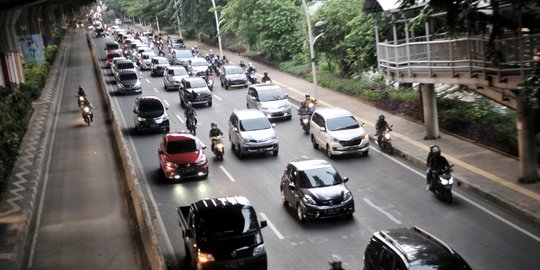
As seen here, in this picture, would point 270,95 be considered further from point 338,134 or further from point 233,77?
point 233,77

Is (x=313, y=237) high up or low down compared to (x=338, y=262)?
down

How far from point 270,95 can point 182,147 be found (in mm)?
11381

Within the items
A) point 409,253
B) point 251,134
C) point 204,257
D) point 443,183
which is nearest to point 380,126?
point 251,134

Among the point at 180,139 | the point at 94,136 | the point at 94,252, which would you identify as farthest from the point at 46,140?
the point at 94,252

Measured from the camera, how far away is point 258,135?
27453 millimetres

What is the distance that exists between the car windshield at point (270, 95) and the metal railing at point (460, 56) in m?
7.40

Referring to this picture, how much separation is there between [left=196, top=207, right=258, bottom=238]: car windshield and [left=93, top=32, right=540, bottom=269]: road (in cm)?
132

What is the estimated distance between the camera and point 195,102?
3988 cm

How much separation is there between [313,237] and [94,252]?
5740mm

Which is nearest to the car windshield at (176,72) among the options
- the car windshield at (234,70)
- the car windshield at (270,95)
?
the car windshield at (234,70)

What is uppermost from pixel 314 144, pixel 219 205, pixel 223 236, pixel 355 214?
pixel 219 205

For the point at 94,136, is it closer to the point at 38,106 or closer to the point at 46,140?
the point at 46,140

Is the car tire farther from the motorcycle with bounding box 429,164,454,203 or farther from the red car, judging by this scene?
the motorcycle with bounding box 429,164,454,203

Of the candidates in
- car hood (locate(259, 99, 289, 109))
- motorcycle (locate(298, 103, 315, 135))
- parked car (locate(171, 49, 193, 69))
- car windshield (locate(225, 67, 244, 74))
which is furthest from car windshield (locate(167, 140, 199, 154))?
parked car (locate(171, 49, 193, 69))
